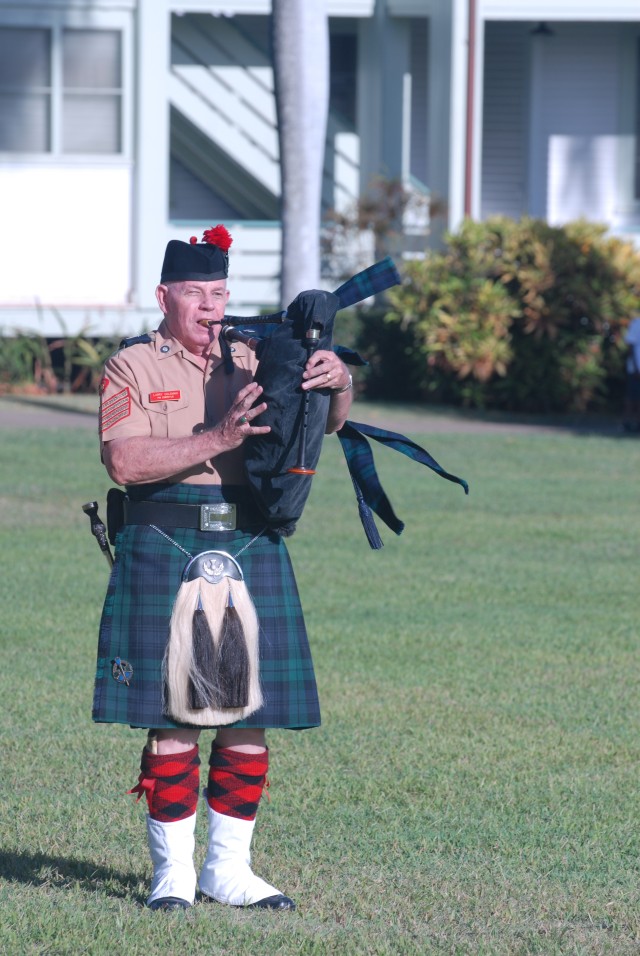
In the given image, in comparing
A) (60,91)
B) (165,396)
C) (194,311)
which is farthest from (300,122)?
(165,396)

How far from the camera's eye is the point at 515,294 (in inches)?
758

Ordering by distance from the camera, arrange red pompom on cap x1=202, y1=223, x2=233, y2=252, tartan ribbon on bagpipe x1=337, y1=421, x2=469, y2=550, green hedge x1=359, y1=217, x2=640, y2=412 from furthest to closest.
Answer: green hedge x1=359, y1=217, x2=640, y2=412
tartan ribbon on bagpipe x1=337, y1=421, x2=469, y2=550
red pompom on cap x1=202, y1=223, x2=233, y2=252

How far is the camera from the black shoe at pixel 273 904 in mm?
4348

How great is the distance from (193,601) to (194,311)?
0.79 meters

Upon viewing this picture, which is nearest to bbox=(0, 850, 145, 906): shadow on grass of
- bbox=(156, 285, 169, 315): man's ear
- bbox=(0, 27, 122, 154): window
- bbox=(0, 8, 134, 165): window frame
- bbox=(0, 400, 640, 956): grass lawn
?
bbox=(0, 400, 640, 956): grass lawn

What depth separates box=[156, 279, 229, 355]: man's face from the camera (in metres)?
4.26

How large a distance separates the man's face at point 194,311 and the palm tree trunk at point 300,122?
40.8ft

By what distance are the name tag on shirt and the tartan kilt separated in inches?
9.3

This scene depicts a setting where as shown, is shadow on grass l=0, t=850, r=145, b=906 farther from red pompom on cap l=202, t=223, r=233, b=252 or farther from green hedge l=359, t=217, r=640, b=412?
green hedge l=359, t=217, r=640, b=412

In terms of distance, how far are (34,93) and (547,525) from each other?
11735 mm

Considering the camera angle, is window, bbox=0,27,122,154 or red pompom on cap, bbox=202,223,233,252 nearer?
→ red pompom on cap, bbox=202,223,233,252

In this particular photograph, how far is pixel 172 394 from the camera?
424 cm

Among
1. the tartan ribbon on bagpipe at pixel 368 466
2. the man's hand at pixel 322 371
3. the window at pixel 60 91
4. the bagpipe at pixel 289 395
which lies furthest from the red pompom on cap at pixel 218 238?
the window at pixel 60 91

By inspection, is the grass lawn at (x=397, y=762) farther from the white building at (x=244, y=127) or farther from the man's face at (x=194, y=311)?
the white building at (x=244, y=127)
